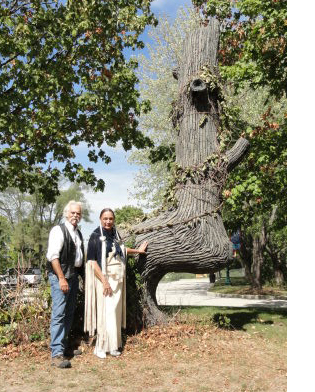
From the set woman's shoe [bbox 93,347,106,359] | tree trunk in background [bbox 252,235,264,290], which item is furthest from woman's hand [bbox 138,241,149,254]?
tree trunk in background [bbox 252,235,264,290]

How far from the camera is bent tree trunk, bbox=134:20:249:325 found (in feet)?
23.6

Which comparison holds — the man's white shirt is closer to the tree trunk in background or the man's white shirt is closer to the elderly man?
the elderly man

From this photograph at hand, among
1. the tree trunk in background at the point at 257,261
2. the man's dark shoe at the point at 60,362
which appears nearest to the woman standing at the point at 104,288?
the man's dark shoe at the point at 60,362

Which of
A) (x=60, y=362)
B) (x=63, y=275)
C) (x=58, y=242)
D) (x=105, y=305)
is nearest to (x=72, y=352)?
(x=60, y=362)

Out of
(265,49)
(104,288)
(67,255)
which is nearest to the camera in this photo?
(67,255)

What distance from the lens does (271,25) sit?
9.98 metres

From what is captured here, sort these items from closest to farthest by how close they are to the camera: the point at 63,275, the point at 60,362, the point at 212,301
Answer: the point at 60,362 → the point at 63,275 → the point at 212,301

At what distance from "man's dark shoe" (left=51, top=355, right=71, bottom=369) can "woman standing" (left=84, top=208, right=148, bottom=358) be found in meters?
0.53

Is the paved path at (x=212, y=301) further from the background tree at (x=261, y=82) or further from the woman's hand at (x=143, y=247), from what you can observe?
the background tree at (x=261, y=82)

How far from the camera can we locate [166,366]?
575 centimetres

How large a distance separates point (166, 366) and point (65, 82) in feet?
27.5

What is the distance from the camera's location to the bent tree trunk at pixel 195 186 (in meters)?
7.20

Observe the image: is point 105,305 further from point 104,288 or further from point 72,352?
point 72,352

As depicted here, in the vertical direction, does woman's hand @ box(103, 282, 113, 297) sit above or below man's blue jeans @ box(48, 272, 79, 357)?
above
